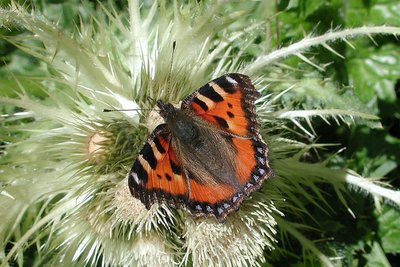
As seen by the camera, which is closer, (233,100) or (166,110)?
(233,100)

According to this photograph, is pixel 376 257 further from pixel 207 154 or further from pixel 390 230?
pixel 207 154

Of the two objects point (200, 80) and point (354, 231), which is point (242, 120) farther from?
point (354, 231)

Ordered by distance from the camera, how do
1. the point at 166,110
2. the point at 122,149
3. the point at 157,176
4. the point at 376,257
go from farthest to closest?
1. the point at 376,257
2. the point at 122,149
3. the point at 166,110
4. the point at 157,176

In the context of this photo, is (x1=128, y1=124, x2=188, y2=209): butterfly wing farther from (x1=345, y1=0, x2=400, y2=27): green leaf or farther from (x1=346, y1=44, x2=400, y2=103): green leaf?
(x1=345, y1=0, x2=400, y2=27): green leaf

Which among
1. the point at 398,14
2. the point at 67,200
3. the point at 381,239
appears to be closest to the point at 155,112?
the point at 67,200

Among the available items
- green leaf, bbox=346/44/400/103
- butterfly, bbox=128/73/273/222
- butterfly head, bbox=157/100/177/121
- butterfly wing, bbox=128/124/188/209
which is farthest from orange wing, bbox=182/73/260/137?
green leaf, bbox=346/44/400/103

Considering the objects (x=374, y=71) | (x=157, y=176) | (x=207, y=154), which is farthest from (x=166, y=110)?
(x=374, y=71)

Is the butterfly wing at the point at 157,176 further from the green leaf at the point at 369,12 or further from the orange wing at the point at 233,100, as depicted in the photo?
the green leaf at the point at 369,12
